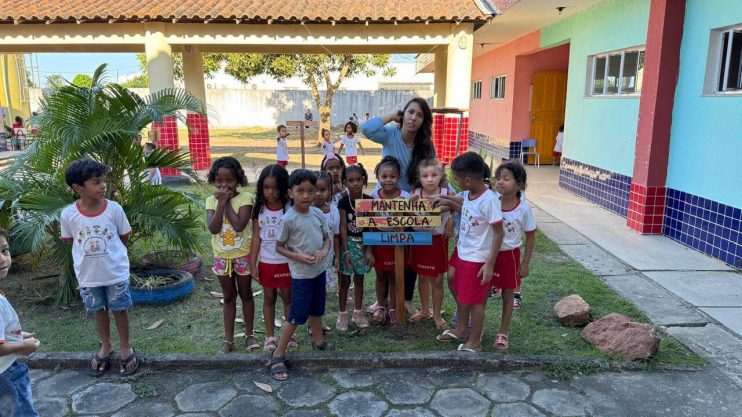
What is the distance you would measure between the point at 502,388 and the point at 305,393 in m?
1.17

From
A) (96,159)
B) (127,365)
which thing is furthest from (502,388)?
(96,159)

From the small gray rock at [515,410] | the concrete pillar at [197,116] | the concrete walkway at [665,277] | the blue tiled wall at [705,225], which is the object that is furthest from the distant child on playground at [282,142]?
the small gray rock at [515,410]

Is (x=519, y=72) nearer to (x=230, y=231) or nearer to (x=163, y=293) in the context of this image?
(x=163, y=293)

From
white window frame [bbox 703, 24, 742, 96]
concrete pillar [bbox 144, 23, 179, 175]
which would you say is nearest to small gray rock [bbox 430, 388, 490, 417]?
white window frame [bbox 703, 24, 742, 96]

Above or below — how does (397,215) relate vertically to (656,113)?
below

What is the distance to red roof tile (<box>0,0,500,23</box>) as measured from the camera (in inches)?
411

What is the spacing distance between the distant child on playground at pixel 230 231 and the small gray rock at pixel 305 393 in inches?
26.0

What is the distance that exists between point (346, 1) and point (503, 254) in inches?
372

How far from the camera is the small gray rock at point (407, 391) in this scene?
3061 millimetres

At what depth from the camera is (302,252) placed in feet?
10.7

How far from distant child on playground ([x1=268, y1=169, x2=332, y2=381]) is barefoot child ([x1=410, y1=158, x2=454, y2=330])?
0.79 meters

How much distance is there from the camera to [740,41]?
5570 millimetres

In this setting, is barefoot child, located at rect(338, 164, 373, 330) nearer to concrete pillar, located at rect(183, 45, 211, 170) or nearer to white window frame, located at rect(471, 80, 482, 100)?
concrete pillar, located at rect(183, 45, 211, 170)

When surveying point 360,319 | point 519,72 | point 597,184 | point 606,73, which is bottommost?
point 360,319
